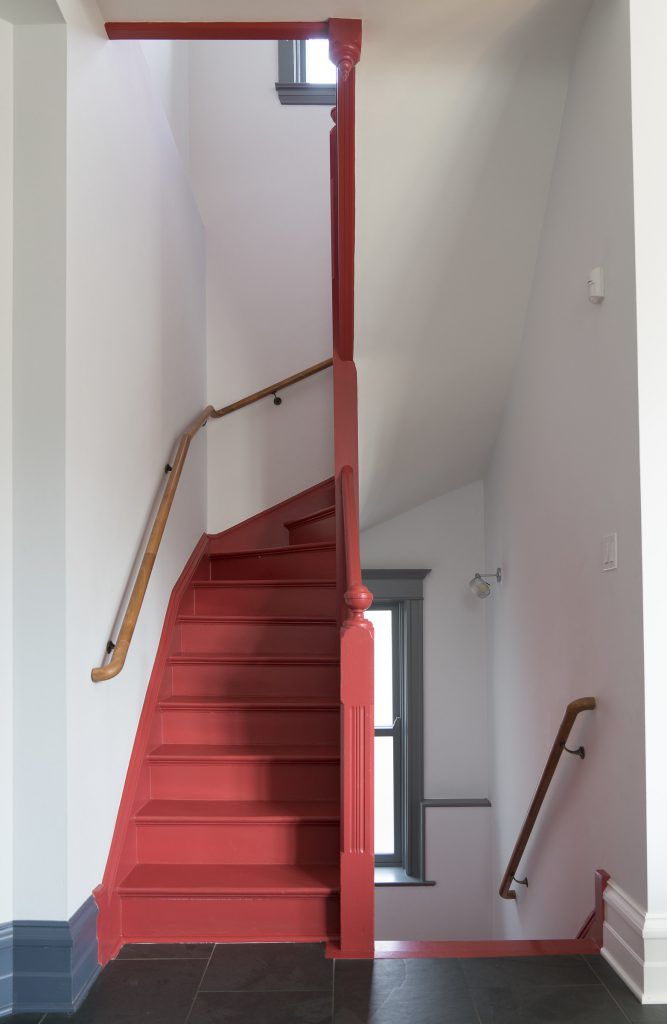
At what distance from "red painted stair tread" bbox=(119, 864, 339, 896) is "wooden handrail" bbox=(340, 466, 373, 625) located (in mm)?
861

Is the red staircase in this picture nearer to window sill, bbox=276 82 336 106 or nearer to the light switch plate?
the light switch plate

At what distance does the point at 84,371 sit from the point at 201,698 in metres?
1.60

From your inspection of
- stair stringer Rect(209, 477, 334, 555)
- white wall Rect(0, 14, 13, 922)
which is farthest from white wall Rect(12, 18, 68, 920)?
stair stringer Rect(209, 477, 334, 555)

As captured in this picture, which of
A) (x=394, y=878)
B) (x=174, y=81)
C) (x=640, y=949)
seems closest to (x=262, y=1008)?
(x=640, y=949)

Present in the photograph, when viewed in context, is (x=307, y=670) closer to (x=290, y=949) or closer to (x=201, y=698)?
(x=201, y=698)

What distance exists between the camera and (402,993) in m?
2.57

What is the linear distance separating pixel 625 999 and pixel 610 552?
49.5 inches

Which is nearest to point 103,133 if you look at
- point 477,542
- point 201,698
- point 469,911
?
point 201,698

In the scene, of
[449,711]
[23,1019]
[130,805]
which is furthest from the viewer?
[449,711]

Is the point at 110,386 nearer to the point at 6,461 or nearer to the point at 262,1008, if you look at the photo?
the point at 6,461

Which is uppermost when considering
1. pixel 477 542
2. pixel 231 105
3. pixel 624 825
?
pixel 231 105

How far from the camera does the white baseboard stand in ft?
8.16

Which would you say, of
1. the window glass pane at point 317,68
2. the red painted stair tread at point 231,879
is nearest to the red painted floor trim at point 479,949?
the red painted stair tread at point 231,879

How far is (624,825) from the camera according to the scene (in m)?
2.71
